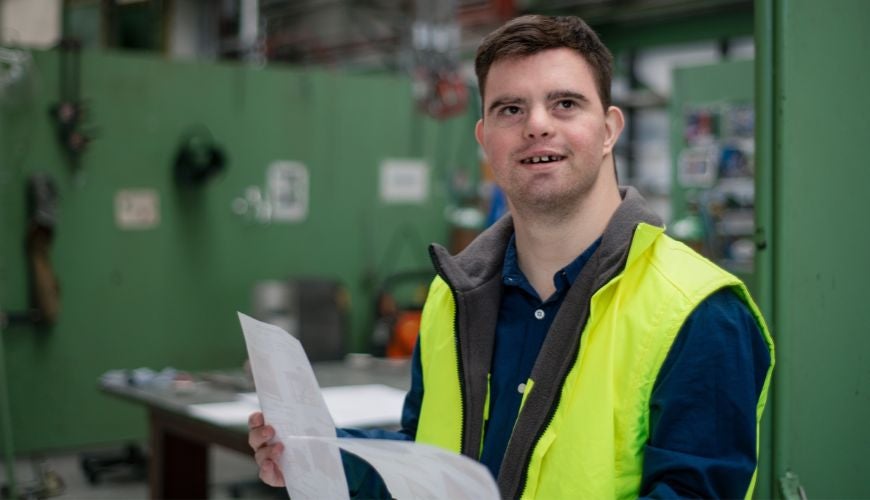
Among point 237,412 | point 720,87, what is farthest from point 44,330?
point 720,87

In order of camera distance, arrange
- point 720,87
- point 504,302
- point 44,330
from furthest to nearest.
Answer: point 720,87 → point 44,330 → point 504,302

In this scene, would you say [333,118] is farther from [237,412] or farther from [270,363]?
[270,363]

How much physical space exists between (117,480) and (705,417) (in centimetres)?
445

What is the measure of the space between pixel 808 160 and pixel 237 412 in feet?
6.86

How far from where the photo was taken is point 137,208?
18.8 feet

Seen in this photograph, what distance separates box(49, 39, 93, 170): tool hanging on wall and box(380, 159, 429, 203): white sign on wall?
184cm

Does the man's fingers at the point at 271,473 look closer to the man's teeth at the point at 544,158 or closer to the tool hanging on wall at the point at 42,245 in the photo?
the man's teeth at the point at 544,158

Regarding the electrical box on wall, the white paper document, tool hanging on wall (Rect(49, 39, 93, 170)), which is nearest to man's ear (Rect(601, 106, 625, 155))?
the white paper document

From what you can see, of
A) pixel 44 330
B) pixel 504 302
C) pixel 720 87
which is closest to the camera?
pixel 504 302

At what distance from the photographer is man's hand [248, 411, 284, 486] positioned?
5.34ft

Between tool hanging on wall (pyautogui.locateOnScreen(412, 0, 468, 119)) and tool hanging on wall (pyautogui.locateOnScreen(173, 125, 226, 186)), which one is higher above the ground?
tool hanging on wall (pyautogui.locateOnScreen(412, 0, 468, 119))

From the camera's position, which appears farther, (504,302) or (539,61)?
(504,302)

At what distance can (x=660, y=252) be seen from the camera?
150cm

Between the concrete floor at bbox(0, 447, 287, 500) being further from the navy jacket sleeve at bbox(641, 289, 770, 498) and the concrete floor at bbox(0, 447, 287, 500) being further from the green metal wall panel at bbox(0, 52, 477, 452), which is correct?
the navy jacket sleeve at bbox(641, 289, 770, 498)
